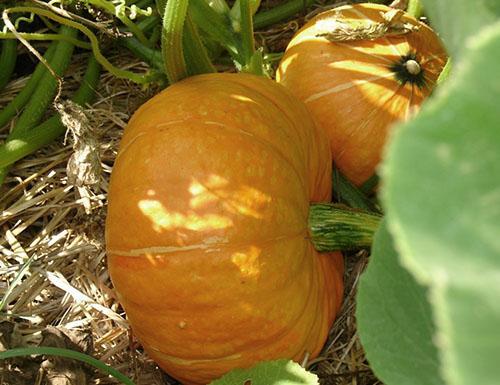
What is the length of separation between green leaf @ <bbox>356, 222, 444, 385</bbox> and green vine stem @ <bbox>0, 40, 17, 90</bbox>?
1.33 m

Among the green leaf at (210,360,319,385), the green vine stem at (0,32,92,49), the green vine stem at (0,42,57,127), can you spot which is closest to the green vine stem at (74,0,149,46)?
the green vine stem at (0,32,92,49)

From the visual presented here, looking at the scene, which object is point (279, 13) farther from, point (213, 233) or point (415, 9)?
point (213, 233)

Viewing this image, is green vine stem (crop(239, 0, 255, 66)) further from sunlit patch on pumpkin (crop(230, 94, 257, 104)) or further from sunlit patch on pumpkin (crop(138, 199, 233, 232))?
sunlit patch on pumpkin (crop(138, 199, 233, 232))

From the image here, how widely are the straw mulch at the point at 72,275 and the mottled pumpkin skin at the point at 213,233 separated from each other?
182 millimetres

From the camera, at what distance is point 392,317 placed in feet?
3.30

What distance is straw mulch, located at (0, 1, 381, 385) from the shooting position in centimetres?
177

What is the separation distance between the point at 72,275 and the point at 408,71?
35.1 inches

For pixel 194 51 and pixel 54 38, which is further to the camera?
pixel 54 38

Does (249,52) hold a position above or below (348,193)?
above

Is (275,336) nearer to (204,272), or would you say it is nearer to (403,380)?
(204,272)

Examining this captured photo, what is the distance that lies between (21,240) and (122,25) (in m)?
0.58

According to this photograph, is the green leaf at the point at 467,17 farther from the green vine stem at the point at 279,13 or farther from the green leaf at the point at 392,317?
the green vine stem at the point at 279,13

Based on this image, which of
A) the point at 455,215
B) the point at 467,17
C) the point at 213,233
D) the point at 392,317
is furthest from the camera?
the point at 213,233

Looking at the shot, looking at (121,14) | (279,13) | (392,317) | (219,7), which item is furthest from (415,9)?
(392,317)
